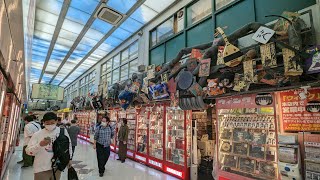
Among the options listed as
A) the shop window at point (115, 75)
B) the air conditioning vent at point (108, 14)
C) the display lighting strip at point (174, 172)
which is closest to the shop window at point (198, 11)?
the air conditioning vent at point (108, 14)

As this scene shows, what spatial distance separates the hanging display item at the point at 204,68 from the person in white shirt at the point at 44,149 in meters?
2.97

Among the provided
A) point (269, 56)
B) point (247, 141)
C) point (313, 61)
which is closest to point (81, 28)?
Result: point (269, 56)

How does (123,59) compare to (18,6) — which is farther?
(123,59)

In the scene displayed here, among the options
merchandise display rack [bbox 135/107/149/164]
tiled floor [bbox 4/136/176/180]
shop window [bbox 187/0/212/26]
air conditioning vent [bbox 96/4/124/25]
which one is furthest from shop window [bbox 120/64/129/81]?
shop window [bbox 187/0/212/26]

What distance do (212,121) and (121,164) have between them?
4642 millimetres

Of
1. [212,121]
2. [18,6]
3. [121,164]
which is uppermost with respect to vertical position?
[18,6]

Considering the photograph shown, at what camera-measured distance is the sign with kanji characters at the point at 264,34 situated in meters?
3.29

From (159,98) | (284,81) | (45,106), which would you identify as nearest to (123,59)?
(159,98)

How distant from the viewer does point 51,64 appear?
1408 centimetres

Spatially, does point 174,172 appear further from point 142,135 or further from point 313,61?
point 313,61

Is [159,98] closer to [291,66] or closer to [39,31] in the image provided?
[291,66]

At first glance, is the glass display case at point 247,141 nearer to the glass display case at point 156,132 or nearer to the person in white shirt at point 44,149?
the glass display case at point 156,132

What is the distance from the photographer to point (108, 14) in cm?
650

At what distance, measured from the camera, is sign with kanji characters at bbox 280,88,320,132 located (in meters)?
3.06
